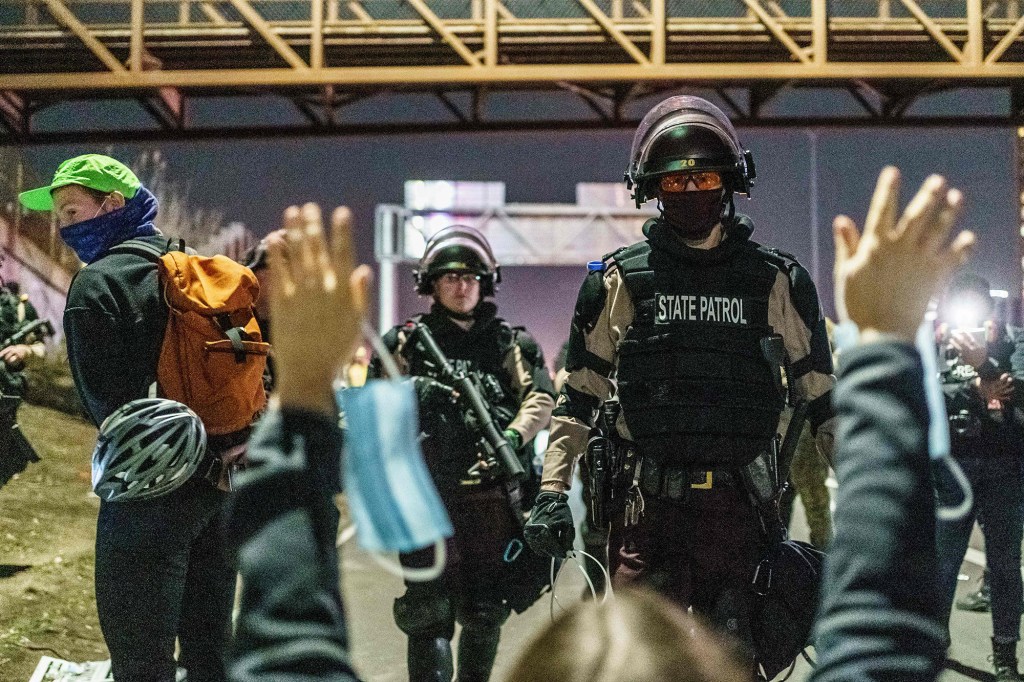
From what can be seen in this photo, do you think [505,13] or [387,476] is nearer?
[387,476]

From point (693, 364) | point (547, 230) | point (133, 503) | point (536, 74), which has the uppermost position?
point (536, 74)

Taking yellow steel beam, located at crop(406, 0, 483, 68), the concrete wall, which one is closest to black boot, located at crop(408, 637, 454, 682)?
the concrete wall

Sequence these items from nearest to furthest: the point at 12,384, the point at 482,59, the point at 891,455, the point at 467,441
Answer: the point at 891,455 < the point at 467,441 < the point at 12,384 < the point at 482,59

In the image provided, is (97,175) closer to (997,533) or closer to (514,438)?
(514,438)

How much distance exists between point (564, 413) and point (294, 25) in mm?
8140

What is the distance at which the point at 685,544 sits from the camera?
298 centimetres

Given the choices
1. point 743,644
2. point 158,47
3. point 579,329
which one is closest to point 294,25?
point 158,47

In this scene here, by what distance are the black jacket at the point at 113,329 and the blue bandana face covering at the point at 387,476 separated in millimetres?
1921

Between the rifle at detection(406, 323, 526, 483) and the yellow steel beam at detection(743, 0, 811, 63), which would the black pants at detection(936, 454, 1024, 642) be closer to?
the rifle at detection(406, 323, 526, 483)

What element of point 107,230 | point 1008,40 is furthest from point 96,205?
point 1008,40

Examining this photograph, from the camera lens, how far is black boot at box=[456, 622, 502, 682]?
14.3ft

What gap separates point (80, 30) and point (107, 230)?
7.32 meters

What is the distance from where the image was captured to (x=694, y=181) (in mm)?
3119

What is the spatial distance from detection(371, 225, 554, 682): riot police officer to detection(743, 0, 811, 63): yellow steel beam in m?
5.74
